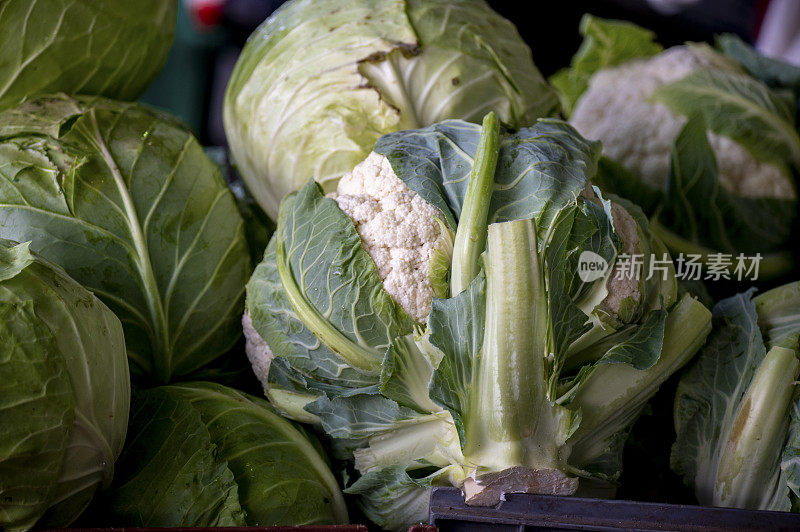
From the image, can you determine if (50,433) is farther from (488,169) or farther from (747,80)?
(747,80)

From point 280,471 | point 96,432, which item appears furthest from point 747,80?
point 96,432

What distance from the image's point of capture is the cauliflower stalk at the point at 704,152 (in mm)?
1554

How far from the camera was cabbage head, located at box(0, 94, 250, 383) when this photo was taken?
3.46 feet

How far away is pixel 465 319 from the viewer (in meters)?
0.85

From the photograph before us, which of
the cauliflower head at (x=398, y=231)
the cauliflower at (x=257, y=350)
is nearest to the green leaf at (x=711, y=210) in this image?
the cauliflower head at (x=398, y=231)

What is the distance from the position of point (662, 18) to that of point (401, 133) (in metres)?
2.28

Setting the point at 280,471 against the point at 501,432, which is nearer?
the point at 501,432

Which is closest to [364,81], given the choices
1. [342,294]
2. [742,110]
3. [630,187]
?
[342,294]

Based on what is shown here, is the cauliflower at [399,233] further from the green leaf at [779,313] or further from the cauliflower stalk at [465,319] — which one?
the green leaf at [779,313]

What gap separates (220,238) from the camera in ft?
3.92

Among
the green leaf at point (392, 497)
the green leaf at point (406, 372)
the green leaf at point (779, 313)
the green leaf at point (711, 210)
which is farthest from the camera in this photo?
the green leaf at point (711, 210)

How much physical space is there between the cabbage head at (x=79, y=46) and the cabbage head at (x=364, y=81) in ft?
0.84

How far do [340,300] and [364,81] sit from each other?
442 millimetres

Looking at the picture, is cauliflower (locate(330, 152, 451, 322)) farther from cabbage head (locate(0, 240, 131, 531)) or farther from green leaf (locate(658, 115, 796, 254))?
green leaf (locate(658, 115, 796, 254))
